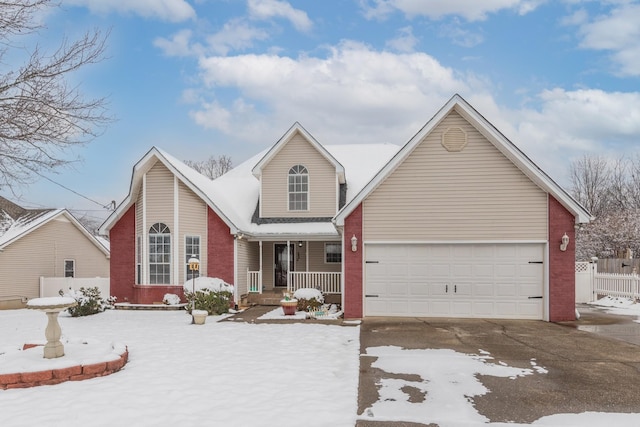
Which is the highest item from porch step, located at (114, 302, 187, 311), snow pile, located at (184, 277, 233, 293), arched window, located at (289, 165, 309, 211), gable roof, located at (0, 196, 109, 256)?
arched window, located at (289, 165, 309, 211)

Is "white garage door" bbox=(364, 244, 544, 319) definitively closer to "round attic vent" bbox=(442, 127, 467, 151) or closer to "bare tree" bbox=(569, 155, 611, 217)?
"round attic vent" bbox=(442, 127, 467, 151)

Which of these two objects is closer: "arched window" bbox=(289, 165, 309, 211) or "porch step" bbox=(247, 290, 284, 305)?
"porch step" bbox=(247, 290, 284, 305)

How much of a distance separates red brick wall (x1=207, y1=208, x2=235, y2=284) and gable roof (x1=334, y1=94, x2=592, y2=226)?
506 cm

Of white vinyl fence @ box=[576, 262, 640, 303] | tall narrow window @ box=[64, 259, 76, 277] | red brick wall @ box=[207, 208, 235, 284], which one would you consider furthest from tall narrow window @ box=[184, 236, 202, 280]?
white vinyl fence @ box=[576, 262, 640, 303]

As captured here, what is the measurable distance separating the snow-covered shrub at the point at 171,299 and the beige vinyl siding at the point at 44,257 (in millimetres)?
9232

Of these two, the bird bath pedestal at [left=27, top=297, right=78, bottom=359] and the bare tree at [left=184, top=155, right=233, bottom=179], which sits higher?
the bare tree at [left=184, top=155, right=233, bottom=179]

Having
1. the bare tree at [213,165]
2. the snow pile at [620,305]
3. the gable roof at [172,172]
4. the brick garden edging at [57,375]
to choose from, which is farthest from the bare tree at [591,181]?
the brick garden edging at [57,375]

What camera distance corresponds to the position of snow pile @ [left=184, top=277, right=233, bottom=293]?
48.0 feet

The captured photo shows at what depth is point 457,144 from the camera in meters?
13.3

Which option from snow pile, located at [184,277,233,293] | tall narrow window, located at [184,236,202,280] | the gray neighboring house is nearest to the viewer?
snow pile, located at [184,277,233,293]

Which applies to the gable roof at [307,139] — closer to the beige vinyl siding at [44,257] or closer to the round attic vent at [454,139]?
the round attic vent at [454,139]

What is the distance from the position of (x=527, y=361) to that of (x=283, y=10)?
12.7m

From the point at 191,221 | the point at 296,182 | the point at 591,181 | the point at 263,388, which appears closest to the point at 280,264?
the point at 296,182

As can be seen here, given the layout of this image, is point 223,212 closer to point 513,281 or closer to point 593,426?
point 513,281
